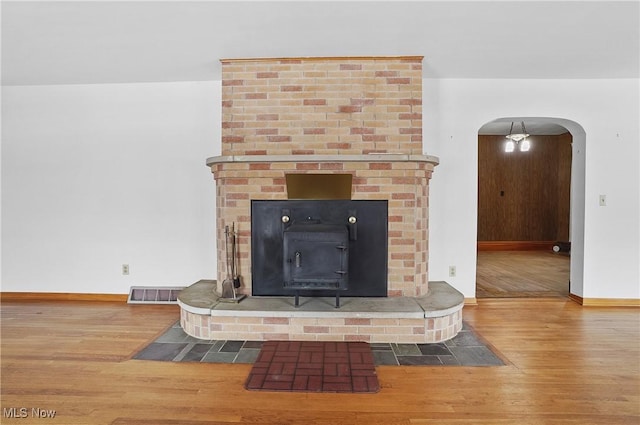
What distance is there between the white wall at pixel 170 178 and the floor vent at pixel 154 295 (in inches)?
3.0

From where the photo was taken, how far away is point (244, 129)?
2850mm

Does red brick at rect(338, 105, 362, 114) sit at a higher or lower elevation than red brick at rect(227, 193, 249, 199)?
higher

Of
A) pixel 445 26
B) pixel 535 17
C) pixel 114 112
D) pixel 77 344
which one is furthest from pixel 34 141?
pixel 535 17

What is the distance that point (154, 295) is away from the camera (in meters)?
3.41

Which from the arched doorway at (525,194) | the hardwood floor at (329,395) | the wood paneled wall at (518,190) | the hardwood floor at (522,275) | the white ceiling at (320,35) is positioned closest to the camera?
the hardwood floor at (329,395)

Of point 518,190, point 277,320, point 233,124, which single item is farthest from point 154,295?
point 518,190

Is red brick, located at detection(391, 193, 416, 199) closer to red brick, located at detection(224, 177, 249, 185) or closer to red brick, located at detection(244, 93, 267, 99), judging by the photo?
red brick, located at detection(224, 177, 249, 185)

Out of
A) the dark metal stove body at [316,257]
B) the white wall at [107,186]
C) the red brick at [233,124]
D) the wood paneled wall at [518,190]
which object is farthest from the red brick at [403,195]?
the wood paneled wall at [518,190]

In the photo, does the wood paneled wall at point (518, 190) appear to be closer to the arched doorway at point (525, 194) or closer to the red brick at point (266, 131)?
the arched doorway at point (525, 194)

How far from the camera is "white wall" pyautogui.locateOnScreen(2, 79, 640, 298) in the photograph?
334cm

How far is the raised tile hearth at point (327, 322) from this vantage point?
246 centimetres

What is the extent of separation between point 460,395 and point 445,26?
2.21m

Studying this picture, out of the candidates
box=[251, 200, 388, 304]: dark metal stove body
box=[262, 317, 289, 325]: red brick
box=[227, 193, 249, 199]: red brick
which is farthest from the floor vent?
box=[262, 317, 289, 325]: red brick

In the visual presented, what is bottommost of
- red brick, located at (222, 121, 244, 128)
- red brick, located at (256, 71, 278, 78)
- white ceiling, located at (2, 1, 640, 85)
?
red brick, located at (222, 121, 244, 128)
